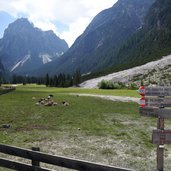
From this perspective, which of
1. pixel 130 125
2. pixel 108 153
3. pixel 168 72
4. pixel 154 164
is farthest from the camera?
pixel 168 72

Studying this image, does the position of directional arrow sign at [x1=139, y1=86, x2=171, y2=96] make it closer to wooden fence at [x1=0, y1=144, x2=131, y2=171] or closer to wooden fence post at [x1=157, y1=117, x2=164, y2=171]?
wooden fence post at [x1=157, y1=117, x2=164, y2=171]

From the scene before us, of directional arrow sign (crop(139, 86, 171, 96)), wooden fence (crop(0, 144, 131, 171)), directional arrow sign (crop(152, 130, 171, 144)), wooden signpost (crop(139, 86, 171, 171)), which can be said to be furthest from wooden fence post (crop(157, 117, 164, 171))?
wooden fence (crop(0, 144, 131, 171))

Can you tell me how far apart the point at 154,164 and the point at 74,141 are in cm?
716

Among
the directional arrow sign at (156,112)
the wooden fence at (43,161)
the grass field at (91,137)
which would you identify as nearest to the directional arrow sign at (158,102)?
the directional arrow sign at (156,112)

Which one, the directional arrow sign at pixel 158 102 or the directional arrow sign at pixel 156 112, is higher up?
the directional arrow sign at pixel 158 102

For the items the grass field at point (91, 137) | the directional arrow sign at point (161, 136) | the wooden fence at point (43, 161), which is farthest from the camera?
the grass field at point (91, 137)

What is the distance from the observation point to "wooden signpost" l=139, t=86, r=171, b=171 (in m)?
14.3

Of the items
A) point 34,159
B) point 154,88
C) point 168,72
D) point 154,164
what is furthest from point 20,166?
point 168,72

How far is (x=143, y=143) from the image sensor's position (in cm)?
2262

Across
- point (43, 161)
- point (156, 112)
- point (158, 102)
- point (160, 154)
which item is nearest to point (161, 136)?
point (160, 154)

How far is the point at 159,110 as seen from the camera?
571 inches

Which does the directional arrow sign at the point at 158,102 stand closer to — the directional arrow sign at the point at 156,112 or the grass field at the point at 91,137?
the directional arrow sign at the point at 156,112

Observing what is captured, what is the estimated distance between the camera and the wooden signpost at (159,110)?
14336 millimetres

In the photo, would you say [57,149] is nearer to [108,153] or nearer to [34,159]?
[108,153]
